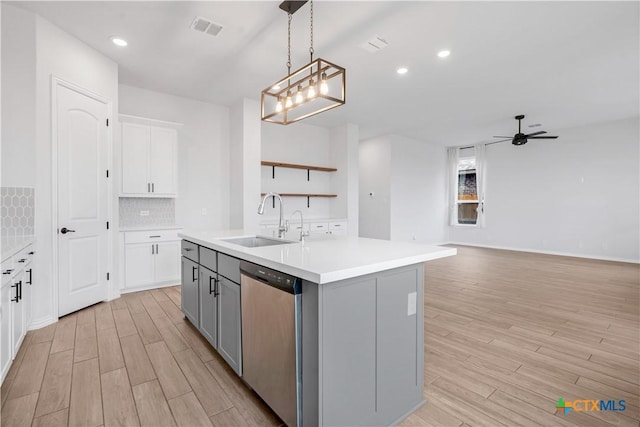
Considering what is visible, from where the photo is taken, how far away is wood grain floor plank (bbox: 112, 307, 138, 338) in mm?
2779

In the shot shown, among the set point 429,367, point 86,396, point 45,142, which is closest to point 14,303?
point 86,396

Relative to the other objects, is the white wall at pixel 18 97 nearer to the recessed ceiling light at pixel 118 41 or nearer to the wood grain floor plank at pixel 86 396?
the recessed ceiling light at pixel 118 41

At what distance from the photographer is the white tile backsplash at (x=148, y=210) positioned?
4.28 metres

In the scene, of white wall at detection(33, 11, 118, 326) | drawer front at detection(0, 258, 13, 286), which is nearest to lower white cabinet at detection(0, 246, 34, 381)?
drawer front at detection(0, 258, 13, 286)

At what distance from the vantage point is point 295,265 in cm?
137

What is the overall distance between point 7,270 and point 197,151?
331cm

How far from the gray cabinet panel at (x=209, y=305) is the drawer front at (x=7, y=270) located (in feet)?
3.80

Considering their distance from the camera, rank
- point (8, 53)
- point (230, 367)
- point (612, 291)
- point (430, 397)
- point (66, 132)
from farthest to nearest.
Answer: point (612, 291) → point (66, 132) → point (8, 53) → point (230, 367) → point (430, 397)

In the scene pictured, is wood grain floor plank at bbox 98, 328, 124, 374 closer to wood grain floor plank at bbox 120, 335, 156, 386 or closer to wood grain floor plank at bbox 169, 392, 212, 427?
wood grain floor plank at bbox 120, 335, 156, 386

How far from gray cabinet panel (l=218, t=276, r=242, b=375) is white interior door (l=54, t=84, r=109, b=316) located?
217cm

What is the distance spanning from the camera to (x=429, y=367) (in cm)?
221

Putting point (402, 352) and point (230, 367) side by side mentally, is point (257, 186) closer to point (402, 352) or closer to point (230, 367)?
point (230, 367)

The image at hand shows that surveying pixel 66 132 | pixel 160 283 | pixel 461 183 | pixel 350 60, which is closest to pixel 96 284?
pixel 160 283

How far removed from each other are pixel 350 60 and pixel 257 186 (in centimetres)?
240
